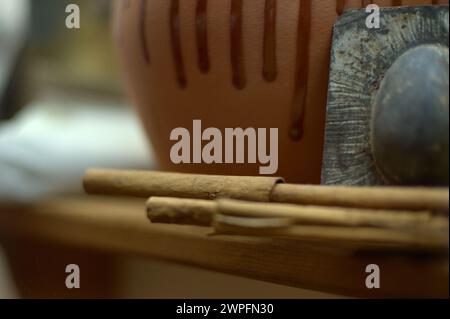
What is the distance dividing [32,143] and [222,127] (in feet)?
1.58

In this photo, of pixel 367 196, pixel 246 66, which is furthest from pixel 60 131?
pixel 367 196

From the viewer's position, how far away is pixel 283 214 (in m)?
0.34

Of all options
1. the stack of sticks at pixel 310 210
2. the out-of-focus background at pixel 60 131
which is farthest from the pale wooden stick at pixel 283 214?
the out-of-focus background at pixel 60 131

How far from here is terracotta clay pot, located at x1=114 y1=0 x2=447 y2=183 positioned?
42 centimetres

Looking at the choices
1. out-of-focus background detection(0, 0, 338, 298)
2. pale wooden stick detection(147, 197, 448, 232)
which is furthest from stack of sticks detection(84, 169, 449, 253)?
out-of-focus background detection(0, 0, 338, 298)

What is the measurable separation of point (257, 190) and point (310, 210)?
41 millimetres

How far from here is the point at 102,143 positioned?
0.91m

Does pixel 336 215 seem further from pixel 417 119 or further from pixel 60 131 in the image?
pixel 60 131

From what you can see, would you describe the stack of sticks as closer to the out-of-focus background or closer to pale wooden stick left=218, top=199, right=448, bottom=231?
pale wooden stick left=218, top=199, right=448, bottom=231

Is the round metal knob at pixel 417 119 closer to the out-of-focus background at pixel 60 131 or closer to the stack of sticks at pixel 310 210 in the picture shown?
the stack of sticks at pixel 310 210

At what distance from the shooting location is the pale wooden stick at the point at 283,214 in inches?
12.5

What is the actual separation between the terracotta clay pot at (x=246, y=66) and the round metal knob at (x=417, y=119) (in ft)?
0.19

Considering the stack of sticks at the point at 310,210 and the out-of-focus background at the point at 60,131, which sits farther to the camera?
the out-of-focus background at the point at 60,131
